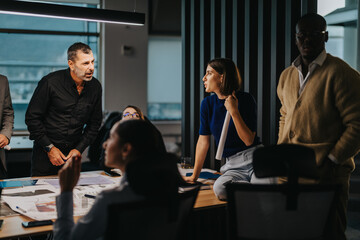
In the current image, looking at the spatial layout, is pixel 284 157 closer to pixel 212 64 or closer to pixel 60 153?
pixel 212 64

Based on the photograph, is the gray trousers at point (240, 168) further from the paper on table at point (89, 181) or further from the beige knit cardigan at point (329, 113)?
the paper on table at point (89, 181)

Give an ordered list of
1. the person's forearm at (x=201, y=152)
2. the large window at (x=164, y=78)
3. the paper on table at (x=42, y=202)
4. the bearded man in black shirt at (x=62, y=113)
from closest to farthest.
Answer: the paper on table at (x=42, y=202), the person's forearm at (x=201, y=152), the bearded man in black shirt at (x=62, y=113), the large window at (x=164, y=78)

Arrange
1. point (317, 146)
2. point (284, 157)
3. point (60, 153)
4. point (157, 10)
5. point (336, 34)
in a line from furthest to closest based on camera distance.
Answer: point (157, 10), point (336, 34), point (60, 153), point (317, 146), point (284, 157)

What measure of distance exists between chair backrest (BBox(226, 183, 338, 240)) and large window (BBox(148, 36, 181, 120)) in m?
5.99

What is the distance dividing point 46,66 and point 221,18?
4000 mm

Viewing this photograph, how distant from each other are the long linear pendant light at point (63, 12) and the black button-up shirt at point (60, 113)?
1.54 feet

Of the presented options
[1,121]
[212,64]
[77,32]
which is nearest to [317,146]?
[212,64]

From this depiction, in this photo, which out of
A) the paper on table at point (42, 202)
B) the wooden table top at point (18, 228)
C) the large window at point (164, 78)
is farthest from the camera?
the large window at point (164, 78)

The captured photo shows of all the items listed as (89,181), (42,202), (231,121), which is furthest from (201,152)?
(42,202)

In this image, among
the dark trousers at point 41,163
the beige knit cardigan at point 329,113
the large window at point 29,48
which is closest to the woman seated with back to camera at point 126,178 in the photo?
the beige knit cardigan at point 329,113

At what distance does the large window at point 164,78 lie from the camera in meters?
7.30

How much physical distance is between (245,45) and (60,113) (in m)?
1.49

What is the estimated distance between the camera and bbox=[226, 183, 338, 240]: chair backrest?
132 cm

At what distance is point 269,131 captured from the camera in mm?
2982
